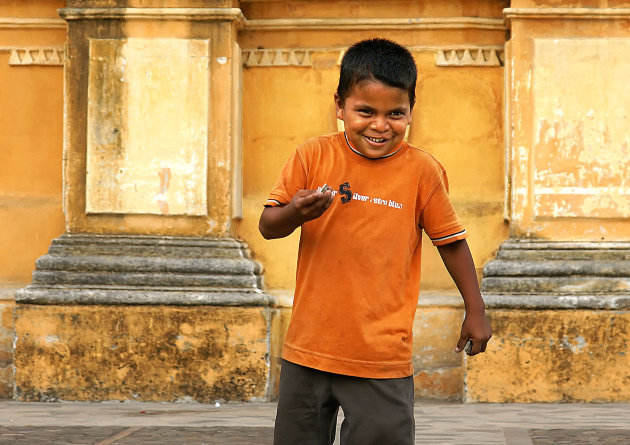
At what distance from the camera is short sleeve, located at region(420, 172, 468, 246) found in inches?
124

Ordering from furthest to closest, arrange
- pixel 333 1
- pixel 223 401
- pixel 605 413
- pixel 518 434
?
pixel 333 1, pixel 223 401, pixel 605 413, pixel 518 434

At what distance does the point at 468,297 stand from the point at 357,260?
17.2 inches

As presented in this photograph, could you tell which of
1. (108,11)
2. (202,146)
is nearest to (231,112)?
(202,146)

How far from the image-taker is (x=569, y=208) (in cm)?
639

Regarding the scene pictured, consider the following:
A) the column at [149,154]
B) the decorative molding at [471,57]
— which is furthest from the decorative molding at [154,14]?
the decorative molding at [471,57]

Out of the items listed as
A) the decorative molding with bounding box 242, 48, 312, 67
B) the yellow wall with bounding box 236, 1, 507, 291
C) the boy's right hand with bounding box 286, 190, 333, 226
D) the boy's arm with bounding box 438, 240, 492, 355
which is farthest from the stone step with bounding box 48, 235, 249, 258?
the boy's right hand with bounding box 286, 190, 333, 226

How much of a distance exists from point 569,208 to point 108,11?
10.5ft

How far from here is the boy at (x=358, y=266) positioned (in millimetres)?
2986

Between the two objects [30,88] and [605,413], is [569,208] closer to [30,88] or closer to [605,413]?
[605,413]

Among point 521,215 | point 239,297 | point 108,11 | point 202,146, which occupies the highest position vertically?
point 108,11

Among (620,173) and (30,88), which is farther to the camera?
(30,88)

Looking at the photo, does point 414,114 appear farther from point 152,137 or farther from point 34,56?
point 34,56

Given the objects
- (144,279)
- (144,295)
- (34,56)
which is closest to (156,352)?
(144,295)

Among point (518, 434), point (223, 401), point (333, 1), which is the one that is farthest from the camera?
point (333, 1)
